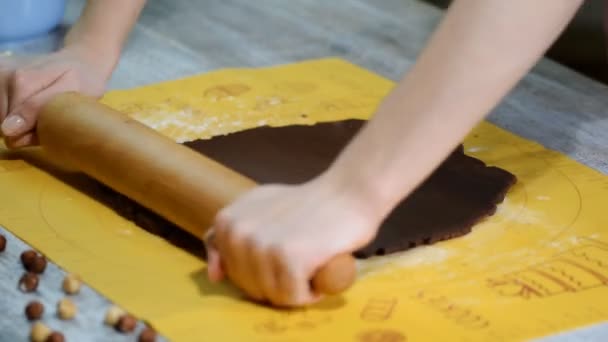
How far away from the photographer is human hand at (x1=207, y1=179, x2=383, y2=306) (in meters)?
0.83

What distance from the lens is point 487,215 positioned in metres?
1.06

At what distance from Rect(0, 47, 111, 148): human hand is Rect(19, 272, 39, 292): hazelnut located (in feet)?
0.80

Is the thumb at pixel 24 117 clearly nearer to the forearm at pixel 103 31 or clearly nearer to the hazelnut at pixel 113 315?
the forearm at pixel 103 31

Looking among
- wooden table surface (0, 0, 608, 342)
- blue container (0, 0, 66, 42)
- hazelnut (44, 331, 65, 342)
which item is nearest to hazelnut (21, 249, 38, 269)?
hazelnut (44, 331, 65, 342)

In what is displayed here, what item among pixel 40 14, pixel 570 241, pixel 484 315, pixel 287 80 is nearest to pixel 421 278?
pixel 484 315

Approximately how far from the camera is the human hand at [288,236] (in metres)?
0.83

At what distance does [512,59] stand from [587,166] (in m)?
0.40

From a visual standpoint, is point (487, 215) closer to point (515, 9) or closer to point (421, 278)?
point (421, 278)

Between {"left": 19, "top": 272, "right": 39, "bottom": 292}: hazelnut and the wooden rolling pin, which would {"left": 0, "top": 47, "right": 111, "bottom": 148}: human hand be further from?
{"left": 19, "top": 272, "right": 39, "bottom": 292}: hazelnut

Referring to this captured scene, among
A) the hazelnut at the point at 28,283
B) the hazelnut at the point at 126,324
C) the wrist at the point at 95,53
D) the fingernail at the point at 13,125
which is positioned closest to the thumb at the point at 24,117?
the fingernail at the point at 13,125

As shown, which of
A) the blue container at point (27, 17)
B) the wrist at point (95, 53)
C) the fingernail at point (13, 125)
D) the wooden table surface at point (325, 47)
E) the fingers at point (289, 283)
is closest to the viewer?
the fingers at point (289, 283)

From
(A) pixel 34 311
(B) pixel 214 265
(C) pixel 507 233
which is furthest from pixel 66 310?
(C) pixel 507 233

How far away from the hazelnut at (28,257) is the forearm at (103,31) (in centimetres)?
34

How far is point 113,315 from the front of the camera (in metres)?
0.87
